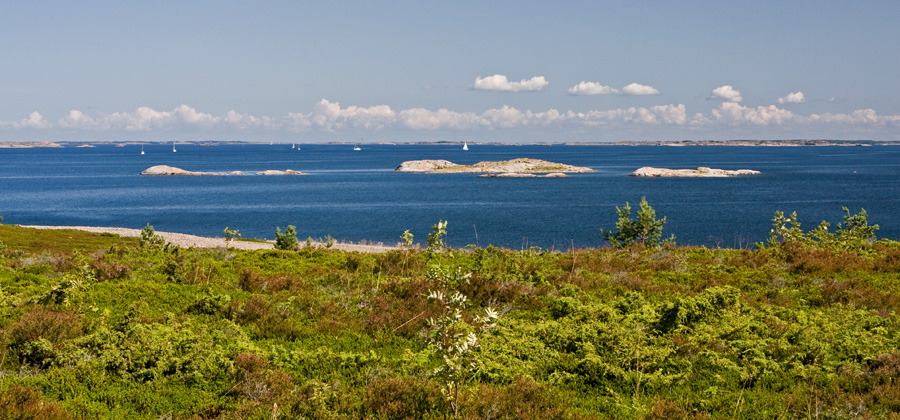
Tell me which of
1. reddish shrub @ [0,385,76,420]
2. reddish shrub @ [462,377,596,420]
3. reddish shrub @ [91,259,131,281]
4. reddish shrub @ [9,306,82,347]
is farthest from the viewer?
reddish shrub @ [91,259,131,281]

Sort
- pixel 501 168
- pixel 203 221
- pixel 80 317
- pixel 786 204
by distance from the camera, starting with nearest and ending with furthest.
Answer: pixel 80 317
pixel 203 221
pixel 786 204
pixel 501 168

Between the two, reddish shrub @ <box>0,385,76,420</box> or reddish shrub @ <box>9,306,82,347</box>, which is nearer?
reddish shrub @ <box>0,385,76,420</box>

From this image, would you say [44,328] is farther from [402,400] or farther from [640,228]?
[640,228]

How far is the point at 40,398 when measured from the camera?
7535 mm

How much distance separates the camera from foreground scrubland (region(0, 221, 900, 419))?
7.98 m

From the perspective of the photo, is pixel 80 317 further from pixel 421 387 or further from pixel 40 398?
pixel 421 387

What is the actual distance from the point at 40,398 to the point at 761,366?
408 inches

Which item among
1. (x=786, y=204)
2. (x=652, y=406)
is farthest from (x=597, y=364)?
(x=786, y=204)

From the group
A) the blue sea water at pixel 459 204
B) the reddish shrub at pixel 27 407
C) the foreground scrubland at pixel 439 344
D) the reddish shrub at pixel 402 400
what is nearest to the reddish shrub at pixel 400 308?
the foreground scrubland at pixel 439 344

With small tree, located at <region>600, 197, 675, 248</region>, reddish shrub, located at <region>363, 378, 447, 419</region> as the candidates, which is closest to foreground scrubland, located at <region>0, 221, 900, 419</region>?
reddish shrub, located at <region>363, 378, 447, 419</region>

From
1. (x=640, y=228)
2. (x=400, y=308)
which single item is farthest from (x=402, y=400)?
(x=640, y=228)

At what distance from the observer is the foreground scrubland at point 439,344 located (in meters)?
7.98

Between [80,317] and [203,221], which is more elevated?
[80,317]

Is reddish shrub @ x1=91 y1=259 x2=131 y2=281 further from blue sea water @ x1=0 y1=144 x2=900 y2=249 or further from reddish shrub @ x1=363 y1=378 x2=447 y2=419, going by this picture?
blue sea water @ x1=0 y1=144 x2=900 y2=249
